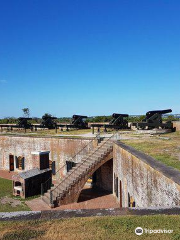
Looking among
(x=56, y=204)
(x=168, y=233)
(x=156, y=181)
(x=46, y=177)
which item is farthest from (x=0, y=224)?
(x=46, y=177)

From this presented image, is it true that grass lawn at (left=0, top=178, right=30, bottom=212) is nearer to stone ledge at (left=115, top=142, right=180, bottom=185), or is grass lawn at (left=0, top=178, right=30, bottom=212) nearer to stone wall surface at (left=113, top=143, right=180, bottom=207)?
stone wall surface at (left=113, top=143, right=180, bottom=207)

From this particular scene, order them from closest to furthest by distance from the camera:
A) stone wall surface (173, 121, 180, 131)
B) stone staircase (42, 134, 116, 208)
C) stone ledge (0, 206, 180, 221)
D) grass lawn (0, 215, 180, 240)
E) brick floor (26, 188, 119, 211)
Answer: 1. grass lawn (0, 215, 180, 240)
2. stone ledge (0, 206, 180, 221)
3. brick floor (26, 188, 119, 211)
4. stone staircase (42, 134, 116, 208)
5. stone wall surface (173, 121, 180, 131)

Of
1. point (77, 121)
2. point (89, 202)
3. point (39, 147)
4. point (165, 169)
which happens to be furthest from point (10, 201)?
point (77, 121)

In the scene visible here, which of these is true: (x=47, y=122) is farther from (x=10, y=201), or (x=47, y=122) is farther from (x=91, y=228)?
(x=91, y=228)

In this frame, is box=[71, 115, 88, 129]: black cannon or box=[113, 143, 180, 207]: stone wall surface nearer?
box=[113, 143, 180, 207]: stone wall surface

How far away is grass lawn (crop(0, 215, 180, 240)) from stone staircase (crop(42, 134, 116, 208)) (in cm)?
877

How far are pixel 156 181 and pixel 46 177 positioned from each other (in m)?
10.7

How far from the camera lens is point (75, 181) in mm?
13055

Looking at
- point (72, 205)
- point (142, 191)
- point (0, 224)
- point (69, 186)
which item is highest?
point (0, 224)

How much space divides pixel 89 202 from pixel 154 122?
422 inches

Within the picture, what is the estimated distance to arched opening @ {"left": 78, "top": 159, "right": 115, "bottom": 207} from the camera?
45.0 feet

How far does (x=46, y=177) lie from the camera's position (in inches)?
617

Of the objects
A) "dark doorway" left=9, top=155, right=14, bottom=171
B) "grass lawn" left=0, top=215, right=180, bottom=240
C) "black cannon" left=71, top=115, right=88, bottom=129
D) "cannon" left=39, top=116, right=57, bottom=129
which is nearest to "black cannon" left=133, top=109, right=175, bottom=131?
"black cannon" left=71, top=115, right=88, bottom=129

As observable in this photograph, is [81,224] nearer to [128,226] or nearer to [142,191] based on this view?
[128,226]
